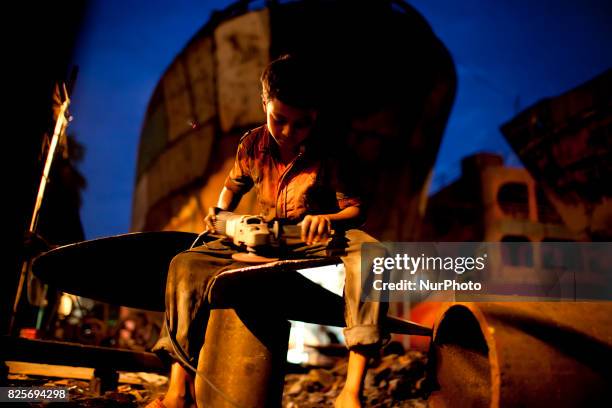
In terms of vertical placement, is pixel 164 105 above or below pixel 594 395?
above

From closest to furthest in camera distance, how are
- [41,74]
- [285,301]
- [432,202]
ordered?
[285,301] → [41,74] → [432,202]

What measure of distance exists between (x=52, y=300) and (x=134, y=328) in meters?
3.03

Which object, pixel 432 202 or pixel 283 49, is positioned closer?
pixel 283 49

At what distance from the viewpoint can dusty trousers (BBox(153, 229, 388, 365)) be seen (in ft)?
7.78

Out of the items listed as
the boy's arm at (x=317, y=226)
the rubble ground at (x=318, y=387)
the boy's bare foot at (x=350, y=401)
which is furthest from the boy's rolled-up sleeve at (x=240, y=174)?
the rubble ground at (x=318, y=387)

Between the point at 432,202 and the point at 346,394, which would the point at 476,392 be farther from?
the point at 432,202

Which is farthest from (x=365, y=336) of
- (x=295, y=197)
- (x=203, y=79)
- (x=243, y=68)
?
(x=203, y=79)

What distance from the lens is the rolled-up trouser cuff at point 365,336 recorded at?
2311mm

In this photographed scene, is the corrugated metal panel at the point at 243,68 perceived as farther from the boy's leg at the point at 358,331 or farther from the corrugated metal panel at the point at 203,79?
the boy's leg at the point at 358,331

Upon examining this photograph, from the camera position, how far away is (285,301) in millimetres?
2934

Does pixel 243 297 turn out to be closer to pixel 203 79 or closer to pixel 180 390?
pixel 180 390

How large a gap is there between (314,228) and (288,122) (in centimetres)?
73

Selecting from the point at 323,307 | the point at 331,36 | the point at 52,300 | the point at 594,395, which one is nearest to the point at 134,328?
the point at 52,300

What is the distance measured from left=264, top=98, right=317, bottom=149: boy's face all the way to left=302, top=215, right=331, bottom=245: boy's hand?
0.62 metres
